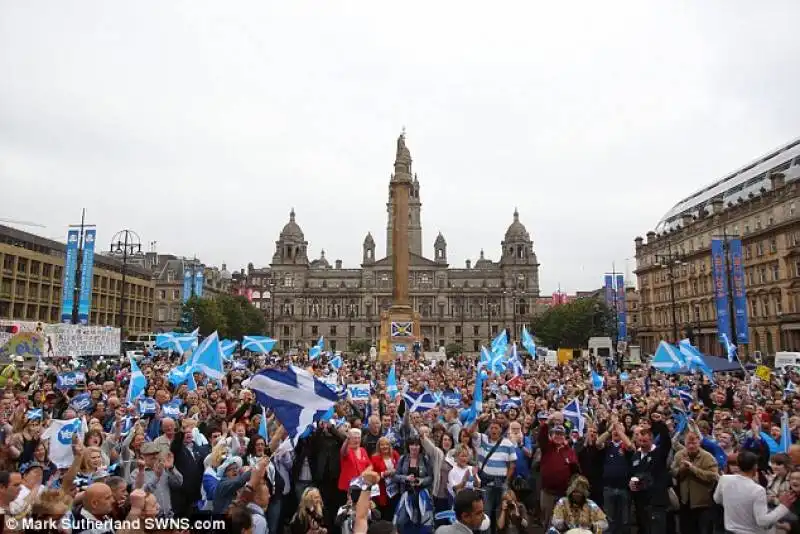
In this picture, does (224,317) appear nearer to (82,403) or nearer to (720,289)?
(720,289)

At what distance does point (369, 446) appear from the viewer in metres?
8.99

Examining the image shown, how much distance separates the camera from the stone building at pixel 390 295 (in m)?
124

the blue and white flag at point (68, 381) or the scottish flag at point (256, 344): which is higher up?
the scottish flag at point (256, 344)

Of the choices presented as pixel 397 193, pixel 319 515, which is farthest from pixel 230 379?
pixel 397 193

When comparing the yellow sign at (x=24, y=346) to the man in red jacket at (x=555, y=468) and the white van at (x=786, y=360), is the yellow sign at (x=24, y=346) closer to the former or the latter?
the man in red jacket at (x=555, y=468)

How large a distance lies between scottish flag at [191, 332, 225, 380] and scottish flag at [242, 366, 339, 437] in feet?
31.5

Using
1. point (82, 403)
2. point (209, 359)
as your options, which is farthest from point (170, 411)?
point (209, 359)

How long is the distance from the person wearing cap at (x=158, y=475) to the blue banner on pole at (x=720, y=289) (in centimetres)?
4013

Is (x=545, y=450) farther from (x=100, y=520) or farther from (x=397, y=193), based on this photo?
(x=397, y=193)

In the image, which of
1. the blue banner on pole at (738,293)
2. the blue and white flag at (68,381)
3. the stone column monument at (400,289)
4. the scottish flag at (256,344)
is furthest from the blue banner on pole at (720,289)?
the blue and white flag at (68,381)

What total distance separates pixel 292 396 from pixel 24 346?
75.4 feet

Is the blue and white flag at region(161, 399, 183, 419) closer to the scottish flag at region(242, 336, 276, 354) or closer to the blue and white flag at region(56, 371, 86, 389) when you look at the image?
the blue and white flag at region(56, 371, 86, 389)

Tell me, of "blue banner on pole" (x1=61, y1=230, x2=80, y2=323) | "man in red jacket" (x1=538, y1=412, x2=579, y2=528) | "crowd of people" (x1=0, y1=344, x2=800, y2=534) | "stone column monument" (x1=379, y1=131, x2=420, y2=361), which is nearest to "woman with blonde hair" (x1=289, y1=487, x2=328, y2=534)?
"crowd of people" (x1=0, y1=344, x2=800, y2=534)

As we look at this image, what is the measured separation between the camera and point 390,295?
124688 millimetres
